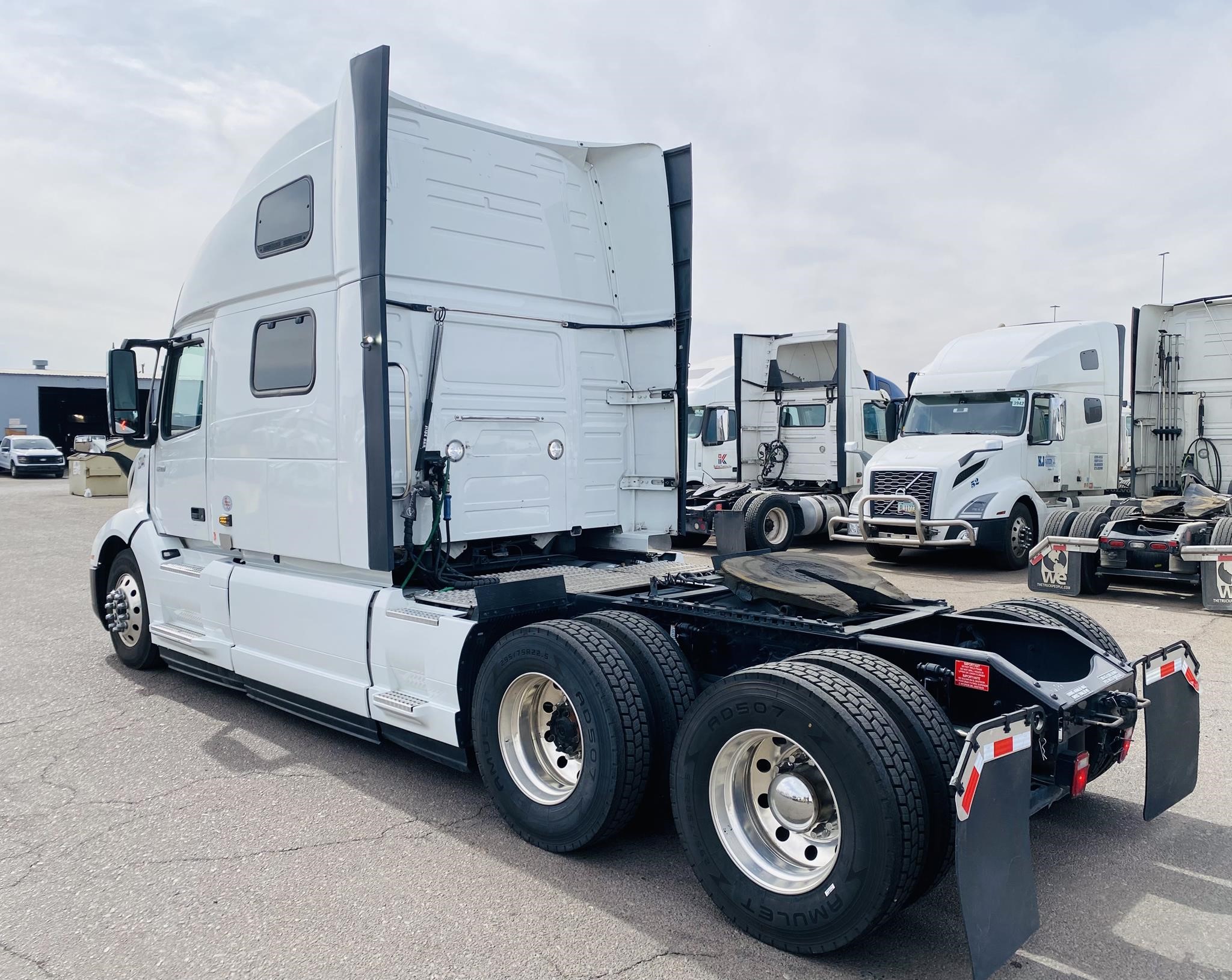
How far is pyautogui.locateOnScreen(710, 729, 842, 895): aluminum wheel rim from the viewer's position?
318 centimetres

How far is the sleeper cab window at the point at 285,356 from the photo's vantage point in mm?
5121

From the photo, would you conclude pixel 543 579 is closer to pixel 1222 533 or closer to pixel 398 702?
pixel 398 702

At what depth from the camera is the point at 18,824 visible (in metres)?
4.30

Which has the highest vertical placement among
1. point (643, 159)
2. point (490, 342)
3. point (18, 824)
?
point (643, 159)

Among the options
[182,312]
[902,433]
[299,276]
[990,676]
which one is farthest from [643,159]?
[902,433]

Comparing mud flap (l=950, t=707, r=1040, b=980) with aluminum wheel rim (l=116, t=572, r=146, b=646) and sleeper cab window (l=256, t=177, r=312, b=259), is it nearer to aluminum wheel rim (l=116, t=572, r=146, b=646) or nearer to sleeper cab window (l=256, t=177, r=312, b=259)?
sleeper cab window (l=256, t=177, r=312, b=259)

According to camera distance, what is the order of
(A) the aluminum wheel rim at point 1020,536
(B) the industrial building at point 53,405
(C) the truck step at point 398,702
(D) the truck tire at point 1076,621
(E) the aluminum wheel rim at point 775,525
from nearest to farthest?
1. (D) the truck tire at point 1076,621
2. (C) the truck step at point 398,702
3. (A) the aluminum wheel rim at point 1020,536
4. (E) the aluminum wheel rim at point 775,525
5. (B) the industrial building at point 53,405

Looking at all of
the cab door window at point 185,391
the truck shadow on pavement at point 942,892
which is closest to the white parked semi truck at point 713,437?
the cab door window at point 185,391

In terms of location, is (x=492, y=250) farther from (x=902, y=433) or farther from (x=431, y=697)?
(x=902, y=433)

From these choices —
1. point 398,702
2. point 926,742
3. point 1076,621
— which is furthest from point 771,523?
point 926,742

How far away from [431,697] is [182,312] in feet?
11.9

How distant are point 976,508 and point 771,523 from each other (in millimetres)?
3627

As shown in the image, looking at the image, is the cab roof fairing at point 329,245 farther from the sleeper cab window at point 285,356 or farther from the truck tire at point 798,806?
the truck tire at point 798,806

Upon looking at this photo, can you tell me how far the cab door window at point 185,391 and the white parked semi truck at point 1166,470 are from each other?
9.11 m
